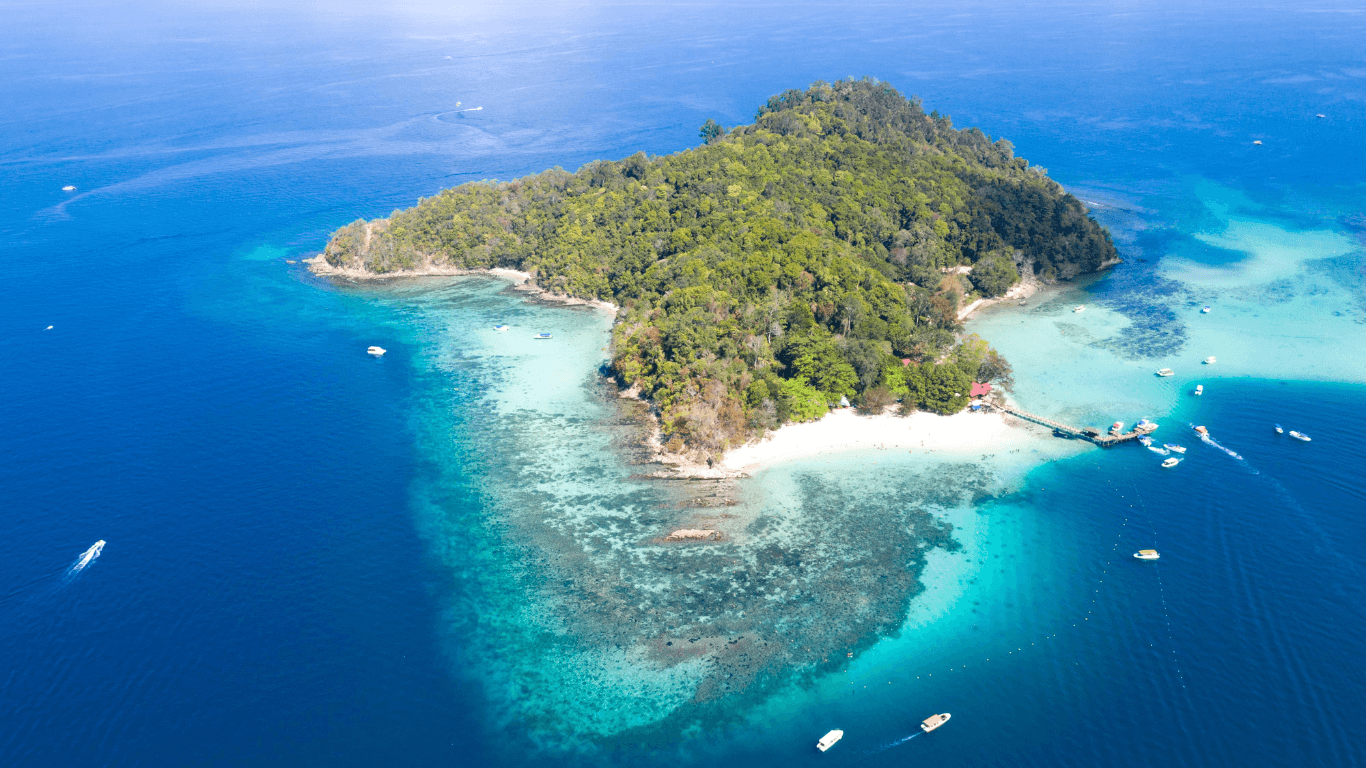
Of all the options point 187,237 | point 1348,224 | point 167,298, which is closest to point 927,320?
point 1348,224

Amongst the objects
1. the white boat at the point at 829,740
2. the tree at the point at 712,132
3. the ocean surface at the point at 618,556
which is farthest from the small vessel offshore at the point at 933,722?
the tree at the point at 712,132

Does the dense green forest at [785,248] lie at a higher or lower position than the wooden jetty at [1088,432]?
higher

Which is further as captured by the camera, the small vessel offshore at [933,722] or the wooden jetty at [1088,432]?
the wooden jetty at [1088,432]

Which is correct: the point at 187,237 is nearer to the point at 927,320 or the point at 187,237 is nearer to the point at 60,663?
the point at 60,663

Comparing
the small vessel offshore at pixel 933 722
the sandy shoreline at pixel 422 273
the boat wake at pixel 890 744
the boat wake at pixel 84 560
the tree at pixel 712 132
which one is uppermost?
the tree at pixel 712 132

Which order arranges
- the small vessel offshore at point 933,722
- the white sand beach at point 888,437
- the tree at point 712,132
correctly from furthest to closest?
the tree at point 712,132 → the white sand beach at point 888,437 → the small vessel offshore at point 933,722

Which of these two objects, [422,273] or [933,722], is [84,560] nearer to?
[933,722]

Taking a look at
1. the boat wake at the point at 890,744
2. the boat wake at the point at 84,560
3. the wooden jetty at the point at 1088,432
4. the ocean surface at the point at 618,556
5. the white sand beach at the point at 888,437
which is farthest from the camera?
the white sand beach at the point at 888,437

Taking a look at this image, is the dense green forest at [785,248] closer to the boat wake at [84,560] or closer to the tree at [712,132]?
the tree at [712,132]
